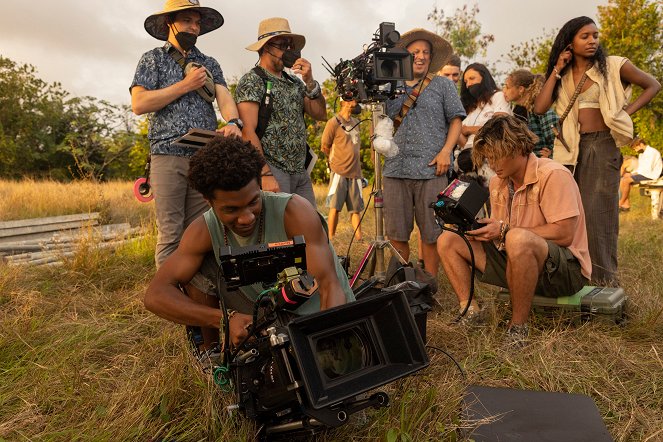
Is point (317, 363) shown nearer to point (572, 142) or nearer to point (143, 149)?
point (572, 142)

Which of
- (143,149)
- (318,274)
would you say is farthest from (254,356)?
(143,149)

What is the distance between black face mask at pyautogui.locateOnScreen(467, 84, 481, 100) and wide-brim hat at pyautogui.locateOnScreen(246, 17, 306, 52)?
5.39 ft

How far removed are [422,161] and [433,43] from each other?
1042 mm

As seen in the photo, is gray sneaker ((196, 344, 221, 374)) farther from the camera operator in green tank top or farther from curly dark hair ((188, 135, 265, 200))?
curly dark hair ((188, 135, 265, 200))

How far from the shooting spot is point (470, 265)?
3.35m

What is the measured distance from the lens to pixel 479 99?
4.51 metres

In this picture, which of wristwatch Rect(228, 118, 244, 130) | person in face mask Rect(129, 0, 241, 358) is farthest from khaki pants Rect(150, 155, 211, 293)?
wristwatch Rect(228, 118, 244, 130)

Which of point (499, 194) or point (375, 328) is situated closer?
point (375, 328)

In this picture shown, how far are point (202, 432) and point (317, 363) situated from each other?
2.30 ft

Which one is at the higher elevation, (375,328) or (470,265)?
(375,328)

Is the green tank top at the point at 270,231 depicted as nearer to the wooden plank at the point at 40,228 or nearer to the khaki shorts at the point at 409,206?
the khaki shorts at the point at 409,206


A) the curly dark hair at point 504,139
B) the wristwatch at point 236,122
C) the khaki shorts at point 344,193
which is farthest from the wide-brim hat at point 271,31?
the khaki shorts at point 344,193

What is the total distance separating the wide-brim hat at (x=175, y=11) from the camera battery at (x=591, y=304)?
2709 mm

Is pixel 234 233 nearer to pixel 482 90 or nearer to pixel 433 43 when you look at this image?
pixel 433 43
